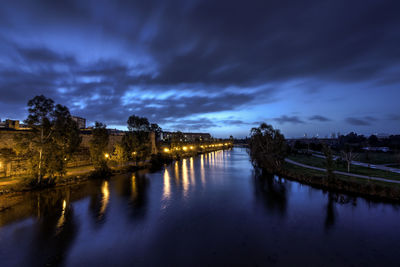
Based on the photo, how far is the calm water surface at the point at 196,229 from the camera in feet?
28.4

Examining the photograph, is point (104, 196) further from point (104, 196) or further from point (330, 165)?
point (330, 165)

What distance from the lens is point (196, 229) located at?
38.0ft

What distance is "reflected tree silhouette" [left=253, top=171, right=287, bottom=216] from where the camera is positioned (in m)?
15.6

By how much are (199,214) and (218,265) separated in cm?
596

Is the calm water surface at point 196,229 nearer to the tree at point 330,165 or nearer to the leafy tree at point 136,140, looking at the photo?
the tree at point 330,165

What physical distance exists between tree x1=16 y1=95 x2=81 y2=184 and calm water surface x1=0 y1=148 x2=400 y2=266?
265 cm

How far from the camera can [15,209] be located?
43.9ft

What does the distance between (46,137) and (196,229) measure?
1803 cm

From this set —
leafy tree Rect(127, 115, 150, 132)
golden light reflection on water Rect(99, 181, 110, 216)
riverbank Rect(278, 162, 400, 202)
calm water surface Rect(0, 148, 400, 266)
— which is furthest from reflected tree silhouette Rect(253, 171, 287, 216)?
leafy tree Rect(127, 115, 150, 132)

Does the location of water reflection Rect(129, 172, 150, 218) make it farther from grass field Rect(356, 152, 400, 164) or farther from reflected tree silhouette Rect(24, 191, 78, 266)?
grass field Rect(356, 152, 400, 164)

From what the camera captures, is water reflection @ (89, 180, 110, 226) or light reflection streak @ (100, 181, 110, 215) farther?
light reflection streak @ (100, 181, 110, 215)

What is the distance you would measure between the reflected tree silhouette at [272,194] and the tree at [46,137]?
2105 centimetres

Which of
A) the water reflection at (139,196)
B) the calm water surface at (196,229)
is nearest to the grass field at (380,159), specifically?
the calm water surface at (196,229)

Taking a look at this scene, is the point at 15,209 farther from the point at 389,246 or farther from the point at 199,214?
the point at 389,246
